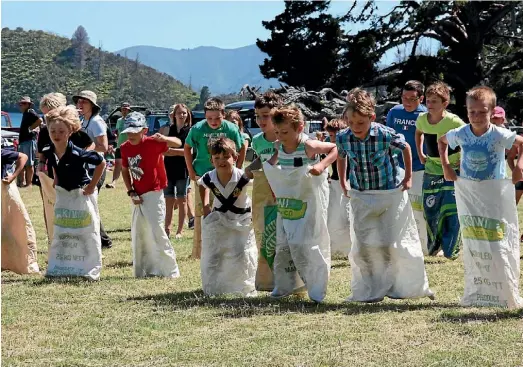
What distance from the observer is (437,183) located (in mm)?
9844

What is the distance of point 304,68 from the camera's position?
4428 centimetres

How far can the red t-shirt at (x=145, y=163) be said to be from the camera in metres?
8.77

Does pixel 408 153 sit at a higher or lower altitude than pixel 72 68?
lower

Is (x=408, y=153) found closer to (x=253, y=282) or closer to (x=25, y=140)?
(x=253, y=282)

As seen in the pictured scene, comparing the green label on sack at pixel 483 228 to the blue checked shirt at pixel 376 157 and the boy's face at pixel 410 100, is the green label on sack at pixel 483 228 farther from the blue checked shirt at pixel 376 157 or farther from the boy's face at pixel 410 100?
the boy's face at pixel 410 100

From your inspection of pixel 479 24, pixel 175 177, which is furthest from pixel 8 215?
pixel 479 24

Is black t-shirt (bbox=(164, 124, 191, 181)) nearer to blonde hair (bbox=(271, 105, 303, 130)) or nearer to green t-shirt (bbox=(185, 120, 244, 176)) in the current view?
green t-shirt (bbox=(185, 120, 244, 176))

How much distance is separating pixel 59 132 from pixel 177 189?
3.63 m

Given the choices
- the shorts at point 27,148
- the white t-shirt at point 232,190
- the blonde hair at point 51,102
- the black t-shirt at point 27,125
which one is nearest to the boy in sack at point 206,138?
the blonde hair at point 51,102

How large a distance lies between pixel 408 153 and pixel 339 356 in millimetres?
2200

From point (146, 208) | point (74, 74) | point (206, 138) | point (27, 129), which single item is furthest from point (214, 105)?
point (74, 74)

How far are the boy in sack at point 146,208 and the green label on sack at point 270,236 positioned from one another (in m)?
1.43

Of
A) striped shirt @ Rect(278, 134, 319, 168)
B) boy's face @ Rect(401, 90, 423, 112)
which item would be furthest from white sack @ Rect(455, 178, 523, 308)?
boy's face @ Rect(401, 90, 423, 112)

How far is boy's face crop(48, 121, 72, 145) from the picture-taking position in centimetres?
857
